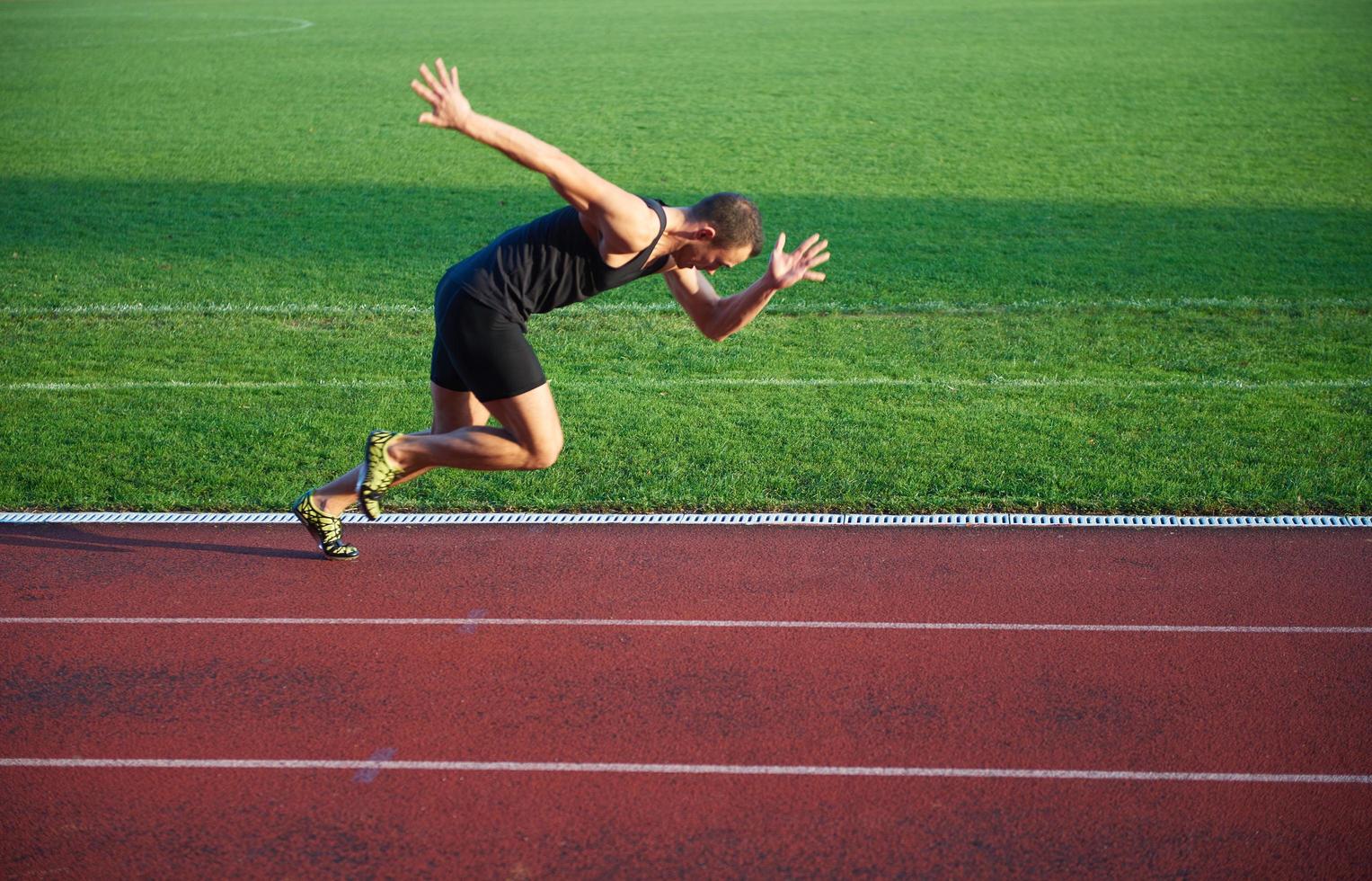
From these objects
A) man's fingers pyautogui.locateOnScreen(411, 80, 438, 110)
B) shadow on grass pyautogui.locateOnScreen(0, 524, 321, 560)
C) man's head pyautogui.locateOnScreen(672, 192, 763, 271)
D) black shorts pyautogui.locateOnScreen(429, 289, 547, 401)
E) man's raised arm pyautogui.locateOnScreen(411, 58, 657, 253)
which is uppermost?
man's fingers pyautogui.locateOnScreen(411, 80, 438, 110)

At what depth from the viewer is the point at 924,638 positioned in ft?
16.9

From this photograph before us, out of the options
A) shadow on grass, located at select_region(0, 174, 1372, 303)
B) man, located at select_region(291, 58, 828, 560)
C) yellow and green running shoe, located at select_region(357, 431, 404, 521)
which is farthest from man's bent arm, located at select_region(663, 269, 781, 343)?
shadow on grass, located at select_region(0, 174, 1372, 303)

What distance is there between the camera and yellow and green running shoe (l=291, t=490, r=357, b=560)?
576 centimetres

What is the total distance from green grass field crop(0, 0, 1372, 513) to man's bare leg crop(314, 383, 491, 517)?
88 centimetres

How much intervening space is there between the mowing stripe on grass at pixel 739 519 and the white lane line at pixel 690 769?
85.9 inches

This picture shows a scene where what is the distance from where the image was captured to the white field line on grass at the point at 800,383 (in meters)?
8.45

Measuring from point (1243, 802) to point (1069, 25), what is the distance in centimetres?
2943

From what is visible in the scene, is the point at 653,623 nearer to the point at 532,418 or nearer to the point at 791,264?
the point at 532,418

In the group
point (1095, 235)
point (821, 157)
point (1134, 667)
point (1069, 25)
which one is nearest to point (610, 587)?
point (1134, 667)

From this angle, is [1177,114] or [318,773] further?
[1177,114]

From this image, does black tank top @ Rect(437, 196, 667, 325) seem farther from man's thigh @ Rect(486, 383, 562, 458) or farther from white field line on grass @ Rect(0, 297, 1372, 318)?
white field line on grass @ Rect(0, 297, 1372, 318)

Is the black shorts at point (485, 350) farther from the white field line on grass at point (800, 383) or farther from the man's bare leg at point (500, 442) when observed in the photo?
the white field line on grass at point (800, 383)

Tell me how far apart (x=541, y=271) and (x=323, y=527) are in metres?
1.65

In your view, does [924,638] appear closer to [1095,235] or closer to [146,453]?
[146,453]
